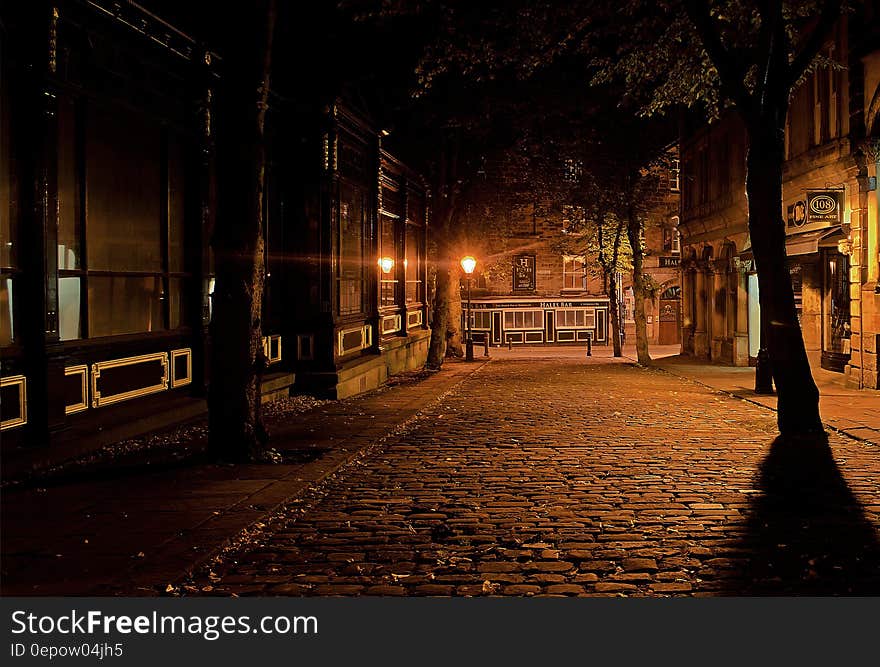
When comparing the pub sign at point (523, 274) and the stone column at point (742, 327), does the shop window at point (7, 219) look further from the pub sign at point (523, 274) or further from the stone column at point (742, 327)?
the pub sign at point (523, 274)

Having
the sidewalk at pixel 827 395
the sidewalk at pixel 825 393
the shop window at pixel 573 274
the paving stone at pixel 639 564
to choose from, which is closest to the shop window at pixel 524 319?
the shop window at pixel 573 274

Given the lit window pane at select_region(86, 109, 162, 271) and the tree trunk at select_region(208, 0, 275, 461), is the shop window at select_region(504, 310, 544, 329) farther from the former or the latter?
the tree trunk at select_region(208, 0, 275, 461)

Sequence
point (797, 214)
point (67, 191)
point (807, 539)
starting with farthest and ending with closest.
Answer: point (797, 214) < point (67, 191) < point (807, 539)

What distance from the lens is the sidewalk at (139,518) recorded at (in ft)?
19.1

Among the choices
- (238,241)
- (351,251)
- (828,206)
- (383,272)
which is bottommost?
(238,241)

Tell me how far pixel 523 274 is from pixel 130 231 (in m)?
43.0

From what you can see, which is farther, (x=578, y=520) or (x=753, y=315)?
(x=753, y=315)

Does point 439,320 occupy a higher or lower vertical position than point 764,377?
higher

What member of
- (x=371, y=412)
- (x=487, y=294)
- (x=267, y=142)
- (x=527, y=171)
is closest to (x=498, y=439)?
(x=371, y=412)

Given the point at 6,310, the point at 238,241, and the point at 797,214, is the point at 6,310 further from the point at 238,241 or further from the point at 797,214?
the point at 797,214

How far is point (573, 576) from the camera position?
5.98 meters

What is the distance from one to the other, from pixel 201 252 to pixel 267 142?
3.73 meters

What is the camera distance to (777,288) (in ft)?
41.2

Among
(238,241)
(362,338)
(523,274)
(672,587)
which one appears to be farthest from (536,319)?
(672,587)
